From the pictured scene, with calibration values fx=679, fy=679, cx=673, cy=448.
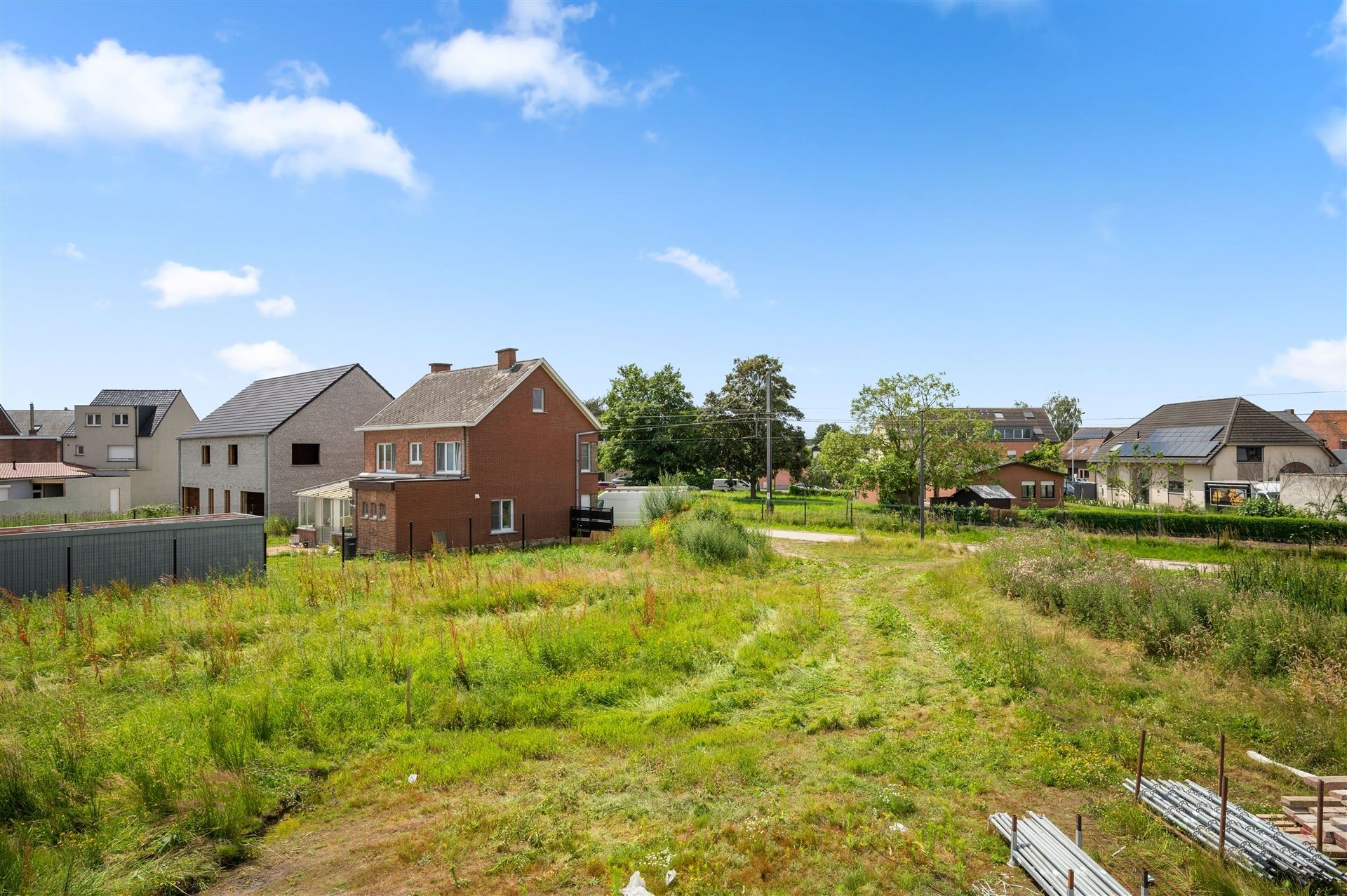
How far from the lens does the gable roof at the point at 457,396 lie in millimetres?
30516

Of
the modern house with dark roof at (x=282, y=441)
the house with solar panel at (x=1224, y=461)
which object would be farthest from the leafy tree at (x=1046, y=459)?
the modern house with dark roof at (x=282, y=441)

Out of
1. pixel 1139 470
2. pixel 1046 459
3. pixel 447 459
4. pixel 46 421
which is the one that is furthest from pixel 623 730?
pixel 46 421

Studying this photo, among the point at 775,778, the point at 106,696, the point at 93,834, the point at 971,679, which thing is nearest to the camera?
the point at 93,834

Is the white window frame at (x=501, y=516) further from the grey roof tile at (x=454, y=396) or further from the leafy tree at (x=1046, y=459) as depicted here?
the leafy tree at (x=1046, y=459)

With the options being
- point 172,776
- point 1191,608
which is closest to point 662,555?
point 1191,608

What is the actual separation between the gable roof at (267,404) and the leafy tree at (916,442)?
30.6 m

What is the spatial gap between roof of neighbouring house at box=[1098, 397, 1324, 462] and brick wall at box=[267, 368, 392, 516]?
50595 mm

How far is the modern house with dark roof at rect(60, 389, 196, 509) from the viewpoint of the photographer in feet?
162

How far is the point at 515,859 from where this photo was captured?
621cm

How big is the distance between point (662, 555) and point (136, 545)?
50.1 ft

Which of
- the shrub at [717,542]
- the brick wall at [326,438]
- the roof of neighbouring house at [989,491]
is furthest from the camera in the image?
the roof of neighbouring house at [989,491]

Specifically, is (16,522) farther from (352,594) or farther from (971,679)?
(971,679)

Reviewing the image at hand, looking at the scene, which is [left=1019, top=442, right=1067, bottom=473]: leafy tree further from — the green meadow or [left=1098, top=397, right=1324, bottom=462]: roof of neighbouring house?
the green meadow

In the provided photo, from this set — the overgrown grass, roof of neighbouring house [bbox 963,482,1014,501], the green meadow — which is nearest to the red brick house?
the green meadow
